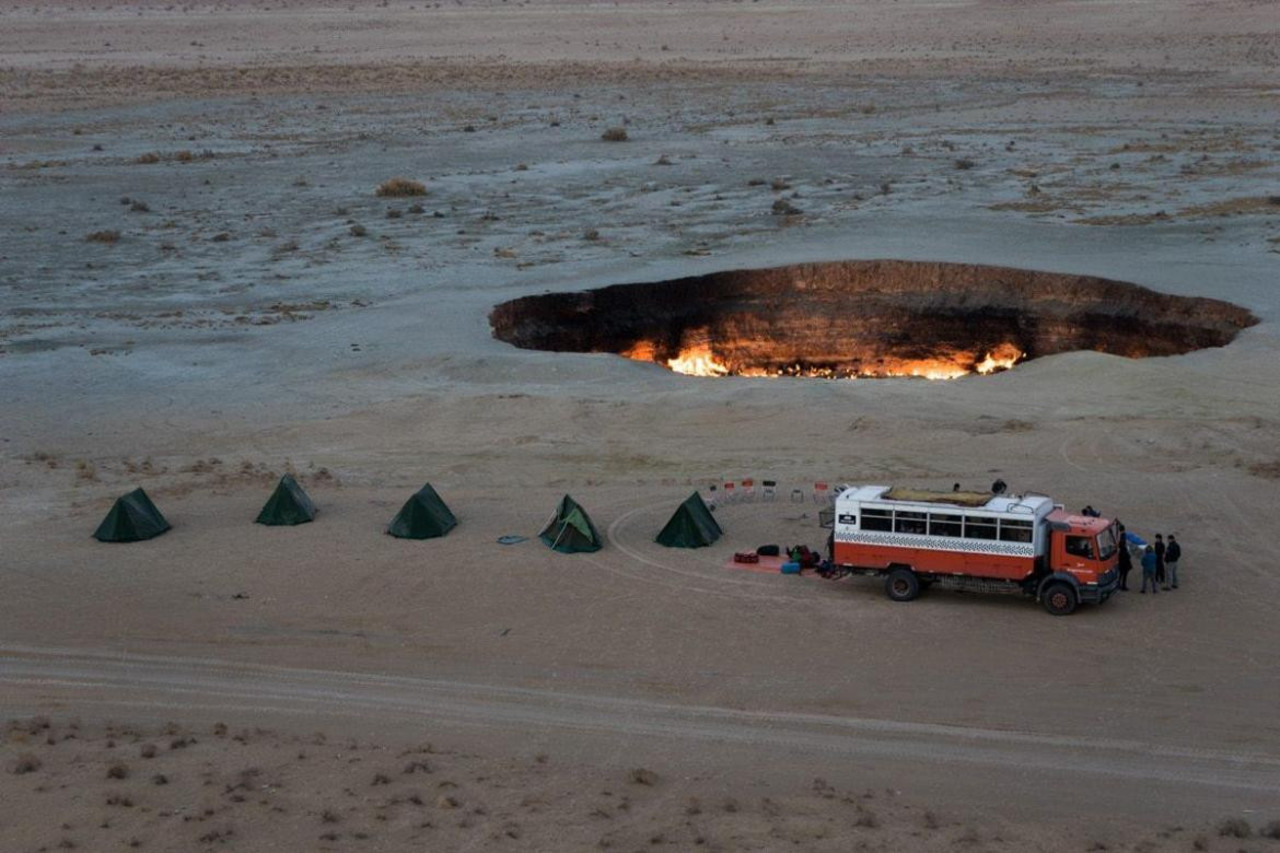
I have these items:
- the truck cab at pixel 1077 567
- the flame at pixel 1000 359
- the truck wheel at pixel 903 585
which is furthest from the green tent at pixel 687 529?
the flame at pixel 1000 359

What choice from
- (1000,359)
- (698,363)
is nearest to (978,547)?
(1000,359)

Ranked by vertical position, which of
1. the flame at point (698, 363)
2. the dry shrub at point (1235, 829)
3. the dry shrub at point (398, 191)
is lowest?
the dry shrub at point (1235, 829)

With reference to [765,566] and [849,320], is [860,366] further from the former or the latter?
[765,566]

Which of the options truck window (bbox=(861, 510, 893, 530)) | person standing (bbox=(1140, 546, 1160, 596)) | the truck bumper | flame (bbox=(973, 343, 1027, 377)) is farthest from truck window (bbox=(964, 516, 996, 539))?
flame (bbox=(973, 343, 1027, 377))

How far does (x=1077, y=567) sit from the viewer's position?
25938mm

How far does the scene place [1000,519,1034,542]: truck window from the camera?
26172 mm

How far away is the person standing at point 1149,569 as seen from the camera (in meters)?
26.7

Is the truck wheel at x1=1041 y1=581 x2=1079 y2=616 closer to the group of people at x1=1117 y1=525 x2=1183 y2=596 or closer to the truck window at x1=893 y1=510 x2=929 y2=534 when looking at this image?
Answer: the group of people at x1=1117 y1=525 x2=1183 y2=596

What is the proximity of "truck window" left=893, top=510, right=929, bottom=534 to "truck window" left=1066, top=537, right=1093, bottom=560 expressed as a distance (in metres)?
2.26

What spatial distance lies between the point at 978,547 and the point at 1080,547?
1559 mm

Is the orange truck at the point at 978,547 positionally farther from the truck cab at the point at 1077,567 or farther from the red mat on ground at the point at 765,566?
the red mat on ground at the point at 765,566

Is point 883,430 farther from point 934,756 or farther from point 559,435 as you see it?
point 934,756

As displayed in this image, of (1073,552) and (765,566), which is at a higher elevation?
(1073,552)

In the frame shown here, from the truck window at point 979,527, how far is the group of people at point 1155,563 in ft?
7.48
